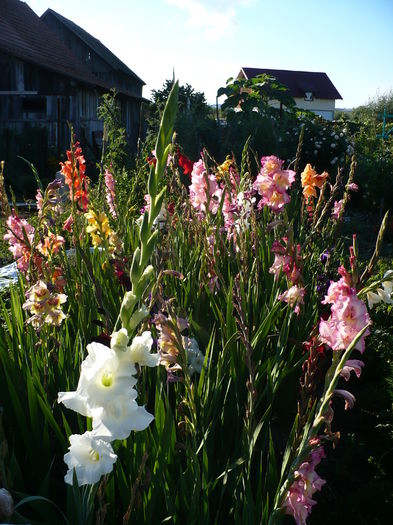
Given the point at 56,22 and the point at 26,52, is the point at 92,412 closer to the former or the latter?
the point at 26,52

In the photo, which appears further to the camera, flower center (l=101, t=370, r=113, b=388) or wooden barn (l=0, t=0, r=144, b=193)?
wooden barn (l=0, t=0, r=144, b=193)

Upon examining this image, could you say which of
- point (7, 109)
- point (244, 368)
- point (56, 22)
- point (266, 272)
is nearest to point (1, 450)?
point (244, 368)

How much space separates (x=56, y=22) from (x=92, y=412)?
31.9 meters

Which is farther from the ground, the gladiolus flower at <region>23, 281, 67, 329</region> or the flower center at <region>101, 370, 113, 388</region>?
the flower center at <region>101, 370, 113, 388</region>

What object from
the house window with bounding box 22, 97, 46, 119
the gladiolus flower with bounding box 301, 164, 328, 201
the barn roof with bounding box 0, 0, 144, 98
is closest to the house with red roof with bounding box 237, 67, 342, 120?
the barn roof with bounding box 0, 0, 144, 98

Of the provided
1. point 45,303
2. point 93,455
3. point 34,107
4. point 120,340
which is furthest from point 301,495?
point 34,107

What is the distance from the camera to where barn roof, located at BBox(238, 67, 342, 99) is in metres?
52.5

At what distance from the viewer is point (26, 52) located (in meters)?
16.7

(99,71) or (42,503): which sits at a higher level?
(99,71)

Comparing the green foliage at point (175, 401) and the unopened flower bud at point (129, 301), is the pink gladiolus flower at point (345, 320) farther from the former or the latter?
the unopened flower bud at point (129, 301)

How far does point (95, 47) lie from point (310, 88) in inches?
1126

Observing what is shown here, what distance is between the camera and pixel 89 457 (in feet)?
2.97

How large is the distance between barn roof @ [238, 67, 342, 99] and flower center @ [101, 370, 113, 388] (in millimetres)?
53774

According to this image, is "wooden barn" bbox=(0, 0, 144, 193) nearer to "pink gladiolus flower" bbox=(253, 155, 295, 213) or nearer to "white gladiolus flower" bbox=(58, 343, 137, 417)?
"pink gladiolus flower" bbox=(253, 155, 295, 213)
